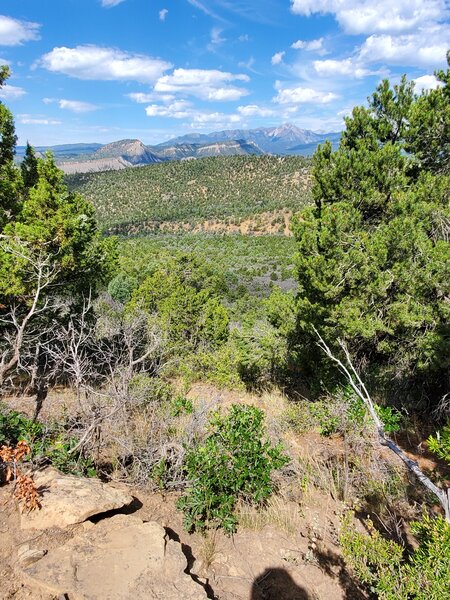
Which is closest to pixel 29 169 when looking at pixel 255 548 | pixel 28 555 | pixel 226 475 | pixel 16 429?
pixel 16 429

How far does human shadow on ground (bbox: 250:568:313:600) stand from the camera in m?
3.28

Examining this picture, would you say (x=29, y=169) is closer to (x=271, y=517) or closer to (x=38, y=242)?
(x=38, y=242)

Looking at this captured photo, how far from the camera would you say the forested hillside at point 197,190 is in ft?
222

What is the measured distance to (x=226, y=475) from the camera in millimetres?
4023

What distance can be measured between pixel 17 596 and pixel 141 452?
2.17 m

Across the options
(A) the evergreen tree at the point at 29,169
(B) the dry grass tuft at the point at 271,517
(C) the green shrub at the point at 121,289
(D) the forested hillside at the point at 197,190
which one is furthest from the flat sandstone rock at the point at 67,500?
(D) the forested hillside at the point at 197,190

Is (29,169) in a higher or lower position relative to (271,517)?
higher

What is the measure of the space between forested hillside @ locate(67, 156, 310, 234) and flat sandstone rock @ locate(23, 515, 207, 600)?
60.8m

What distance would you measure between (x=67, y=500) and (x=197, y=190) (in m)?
79.5

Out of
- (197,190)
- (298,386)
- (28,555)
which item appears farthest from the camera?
(197,190)

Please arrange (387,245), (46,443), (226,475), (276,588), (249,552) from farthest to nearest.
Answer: (387,245) < (46,443) < (226,475) < (249,552) < (276,588)

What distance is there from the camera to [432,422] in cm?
685

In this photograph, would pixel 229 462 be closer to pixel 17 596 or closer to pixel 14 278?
pixel 17 596

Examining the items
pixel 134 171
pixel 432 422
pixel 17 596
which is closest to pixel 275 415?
pixel 432 422
